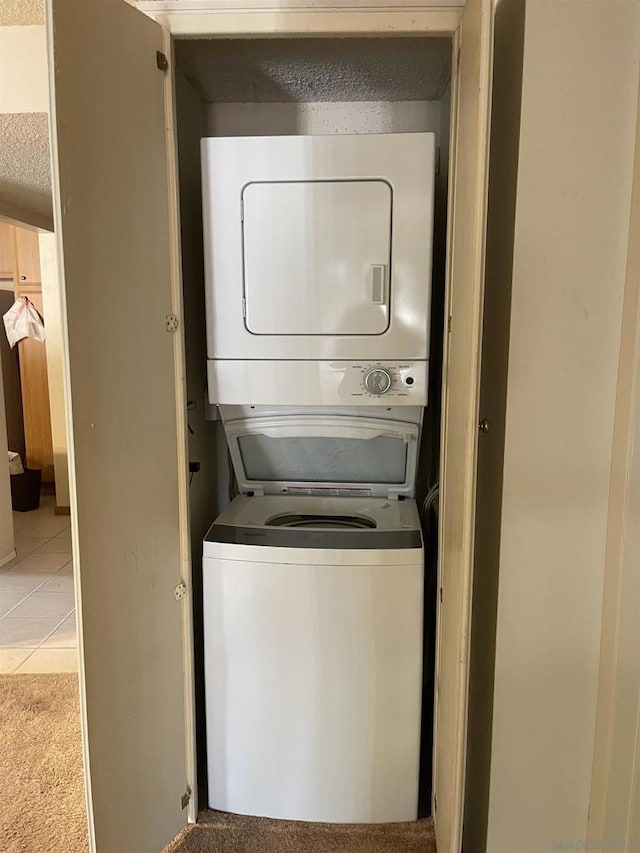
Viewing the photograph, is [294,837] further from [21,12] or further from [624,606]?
[21,12]

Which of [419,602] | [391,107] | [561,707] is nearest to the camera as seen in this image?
[561,707]

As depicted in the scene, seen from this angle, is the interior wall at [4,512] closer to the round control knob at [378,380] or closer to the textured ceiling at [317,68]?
the textured ceiling at [317,68]

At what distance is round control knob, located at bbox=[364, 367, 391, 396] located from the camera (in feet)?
5.37

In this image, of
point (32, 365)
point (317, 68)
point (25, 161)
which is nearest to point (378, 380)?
point (317, 68)

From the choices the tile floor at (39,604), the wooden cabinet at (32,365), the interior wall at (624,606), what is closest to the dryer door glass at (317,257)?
the interior wall at (624,606)

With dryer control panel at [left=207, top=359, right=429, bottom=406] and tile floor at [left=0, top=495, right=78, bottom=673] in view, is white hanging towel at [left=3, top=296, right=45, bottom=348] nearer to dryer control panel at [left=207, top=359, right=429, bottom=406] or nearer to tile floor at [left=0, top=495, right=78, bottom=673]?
tile floor at [left=0, top=495, right=78, bottom=673]

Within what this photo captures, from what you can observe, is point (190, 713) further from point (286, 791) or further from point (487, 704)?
point (487, 704)

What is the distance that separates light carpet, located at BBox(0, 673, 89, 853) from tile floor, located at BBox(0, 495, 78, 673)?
0.53 ft

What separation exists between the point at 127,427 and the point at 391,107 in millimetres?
1399

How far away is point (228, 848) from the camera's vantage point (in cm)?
165

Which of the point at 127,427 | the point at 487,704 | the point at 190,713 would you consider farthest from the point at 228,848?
the point at 127,427

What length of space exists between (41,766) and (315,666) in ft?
3.44

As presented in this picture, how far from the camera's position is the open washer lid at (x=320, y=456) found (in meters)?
1.84

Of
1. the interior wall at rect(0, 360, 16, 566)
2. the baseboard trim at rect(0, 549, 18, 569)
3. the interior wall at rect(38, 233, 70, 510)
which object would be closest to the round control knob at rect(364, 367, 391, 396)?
the interior wall at rect(0, 360, 16, 566)
